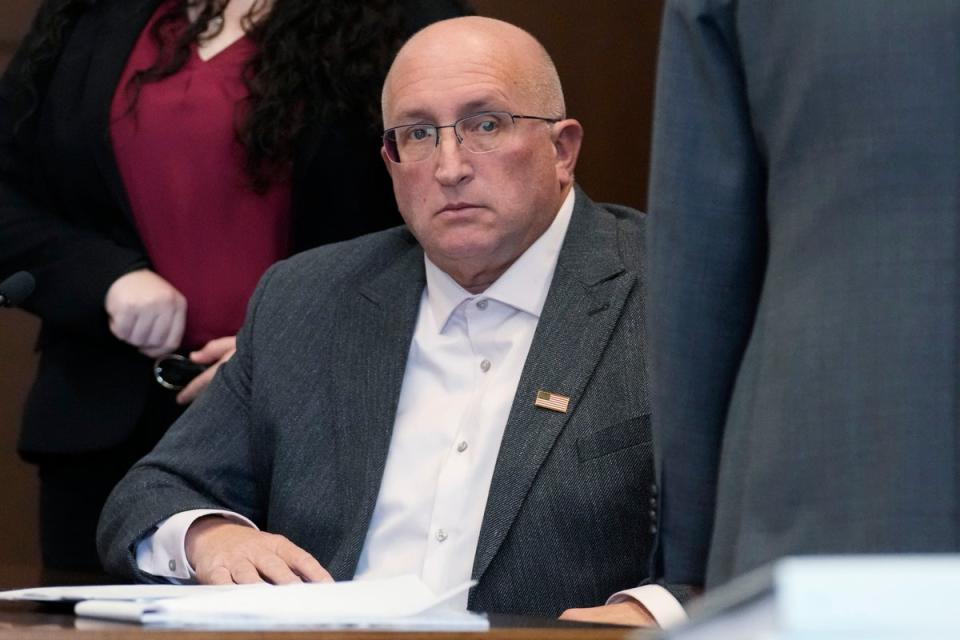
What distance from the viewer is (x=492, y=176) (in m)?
1.93

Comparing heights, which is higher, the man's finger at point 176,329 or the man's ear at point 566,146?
the man's ear at point 566,146

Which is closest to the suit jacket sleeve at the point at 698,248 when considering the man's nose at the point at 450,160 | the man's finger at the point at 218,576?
the man's finger at the point at 218,576

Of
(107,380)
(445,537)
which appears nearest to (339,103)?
(107,380)

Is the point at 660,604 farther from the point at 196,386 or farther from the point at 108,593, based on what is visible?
the point at 196,386

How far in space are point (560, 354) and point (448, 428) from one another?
179mm

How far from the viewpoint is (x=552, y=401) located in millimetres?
1794

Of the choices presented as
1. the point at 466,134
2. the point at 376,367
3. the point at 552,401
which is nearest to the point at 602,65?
the point at 466,134

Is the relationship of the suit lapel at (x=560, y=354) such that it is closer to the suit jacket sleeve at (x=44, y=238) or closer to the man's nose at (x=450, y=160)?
the man's nose at (x=450, y=160)

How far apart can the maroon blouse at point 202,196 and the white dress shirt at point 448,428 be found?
15.8 inches

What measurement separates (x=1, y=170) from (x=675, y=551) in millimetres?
1597

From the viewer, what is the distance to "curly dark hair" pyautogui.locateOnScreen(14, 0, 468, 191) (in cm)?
224

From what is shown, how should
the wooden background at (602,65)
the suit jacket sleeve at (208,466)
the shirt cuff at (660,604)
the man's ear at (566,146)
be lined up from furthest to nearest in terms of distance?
the wooden background at (602,65) → the man's ear at (566,146) → the suit jacket sleeve at (208,466) → the shirt cuff at (660,604)

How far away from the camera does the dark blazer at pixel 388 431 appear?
5.69 feet

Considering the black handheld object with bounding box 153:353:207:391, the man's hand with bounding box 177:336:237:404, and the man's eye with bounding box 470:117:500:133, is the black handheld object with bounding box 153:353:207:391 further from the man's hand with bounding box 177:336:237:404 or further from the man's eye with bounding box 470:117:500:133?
the man's eye with bounding box 470:117:500:133
